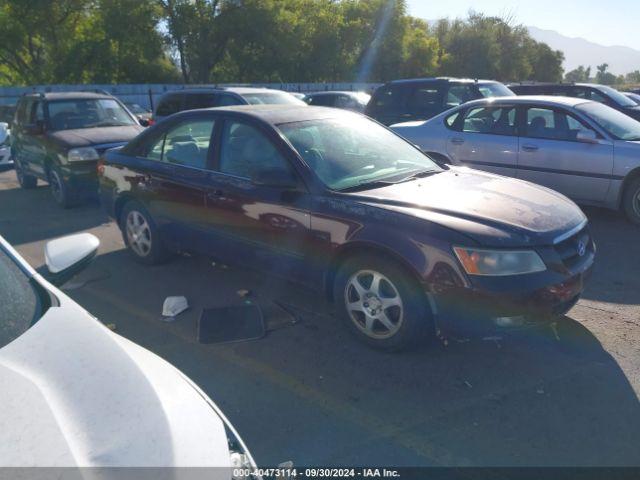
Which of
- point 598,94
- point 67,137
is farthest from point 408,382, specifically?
point 598,94

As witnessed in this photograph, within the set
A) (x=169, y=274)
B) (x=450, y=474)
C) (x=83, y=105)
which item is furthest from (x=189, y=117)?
(x=83, y=105)

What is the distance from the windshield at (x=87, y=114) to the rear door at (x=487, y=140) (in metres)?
5.54

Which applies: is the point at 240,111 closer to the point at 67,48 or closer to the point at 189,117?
the point at 189,117

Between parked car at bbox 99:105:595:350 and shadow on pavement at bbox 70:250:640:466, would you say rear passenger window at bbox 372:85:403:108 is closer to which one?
parked car at bbox 99:105:595:350

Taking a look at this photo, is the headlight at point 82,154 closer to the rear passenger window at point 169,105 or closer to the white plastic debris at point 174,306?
the rear passenger window at point 169,105

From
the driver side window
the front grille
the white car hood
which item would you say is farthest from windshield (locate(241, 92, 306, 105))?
the white car hood

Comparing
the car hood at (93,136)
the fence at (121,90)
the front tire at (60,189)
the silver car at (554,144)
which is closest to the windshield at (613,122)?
the silver car at (554,144)

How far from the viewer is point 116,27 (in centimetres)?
3291

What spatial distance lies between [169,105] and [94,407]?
417 inches

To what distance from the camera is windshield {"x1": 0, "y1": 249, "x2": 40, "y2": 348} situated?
6.86 feet

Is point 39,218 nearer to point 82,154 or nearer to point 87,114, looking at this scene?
point 82,154

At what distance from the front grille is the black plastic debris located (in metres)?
2.20

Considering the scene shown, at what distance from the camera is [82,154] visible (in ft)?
26.4

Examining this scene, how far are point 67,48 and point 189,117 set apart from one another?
32.7 metres
